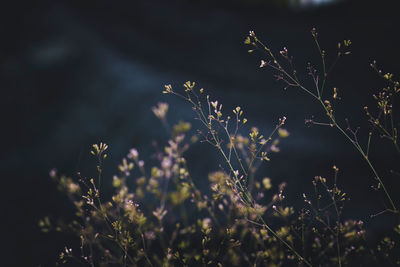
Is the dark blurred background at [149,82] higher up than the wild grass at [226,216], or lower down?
higher up

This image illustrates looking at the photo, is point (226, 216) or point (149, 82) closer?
point (226, 216)

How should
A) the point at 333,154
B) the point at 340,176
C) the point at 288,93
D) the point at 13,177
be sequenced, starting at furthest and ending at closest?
the point at 288,93, the point at 13,177, the point at 333,154, the point at 340,176

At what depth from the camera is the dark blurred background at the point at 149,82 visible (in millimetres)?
2436

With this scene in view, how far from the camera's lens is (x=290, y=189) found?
2.29 metres

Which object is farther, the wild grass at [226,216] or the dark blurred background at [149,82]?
the dark blurred background at [149,82]

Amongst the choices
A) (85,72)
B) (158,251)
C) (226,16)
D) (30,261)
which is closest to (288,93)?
(226,16)

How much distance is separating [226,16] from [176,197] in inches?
130

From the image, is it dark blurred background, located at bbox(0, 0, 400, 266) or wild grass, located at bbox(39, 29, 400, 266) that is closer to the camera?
wild grass, located at bbox(39, 29, 400, 266)

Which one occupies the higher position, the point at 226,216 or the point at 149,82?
the point at 149,82

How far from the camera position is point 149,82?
332cm

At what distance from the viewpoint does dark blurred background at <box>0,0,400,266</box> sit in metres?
2.44

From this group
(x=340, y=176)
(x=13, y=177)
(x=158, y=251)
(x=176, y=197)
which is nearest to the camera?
(x=176, y=197)

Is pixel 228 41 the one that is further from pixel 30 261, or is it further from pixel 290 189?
pixel 30 261

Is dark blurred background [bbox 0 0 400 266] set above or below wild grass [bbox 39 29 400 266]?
above
